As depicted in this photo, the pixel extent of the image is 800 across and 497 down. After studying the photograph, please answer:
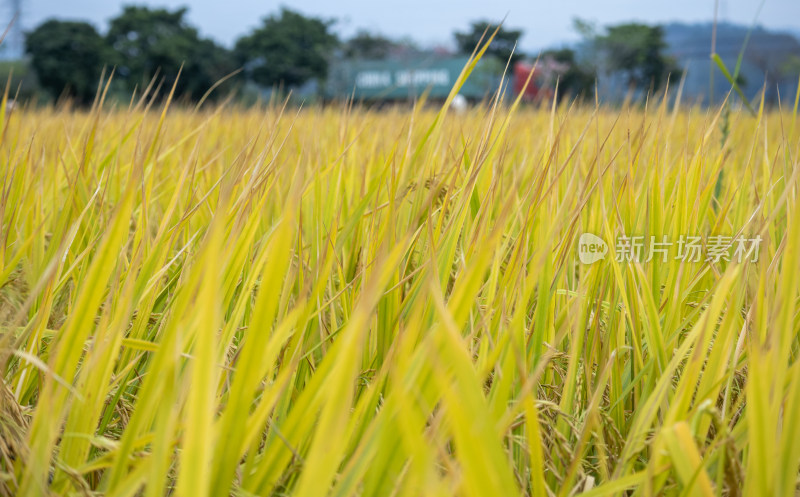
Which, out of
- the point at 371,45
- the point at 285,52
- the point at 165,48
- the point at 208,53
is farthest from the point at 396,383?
the point at 371,45

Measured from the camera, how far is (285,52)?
88.0 feet

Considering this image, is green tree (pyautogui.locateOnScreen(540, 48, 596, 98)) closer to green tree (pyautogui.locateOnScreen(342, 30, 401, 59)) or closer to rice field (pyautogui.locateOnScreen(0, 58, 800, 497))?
green tree (pyautogui.locateOnScreen(342, 30, 401, 59))

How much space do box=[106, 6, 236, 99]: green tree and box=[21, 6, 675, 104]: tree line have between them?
39mm

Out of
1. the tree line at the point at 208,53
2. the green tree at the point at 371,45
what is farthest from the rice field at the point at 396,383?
the green tree at the point at 371,45

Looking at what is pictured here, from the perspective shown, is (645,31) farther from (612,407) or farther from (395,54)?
(612,407)

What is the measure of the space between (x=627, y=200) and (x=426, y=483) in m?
0.73

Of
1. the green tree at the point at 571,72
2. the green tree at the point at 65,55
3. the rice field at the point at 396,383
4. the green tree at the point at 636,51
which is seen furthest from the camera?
the green tree at the point at 636,51

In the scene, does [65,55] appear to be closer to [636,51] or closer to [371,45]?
[371,45]

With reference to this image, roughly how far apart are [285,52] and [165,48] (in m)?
5.64

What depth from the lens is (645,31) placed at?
26.9 metres

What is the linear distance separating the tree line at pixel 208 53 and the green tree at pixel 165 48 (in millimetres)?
39

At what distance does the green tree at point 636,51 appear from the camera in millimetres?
23681

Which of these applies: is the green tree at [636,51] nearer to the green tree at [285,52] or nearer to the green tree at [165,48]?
the green tree at [285,52]

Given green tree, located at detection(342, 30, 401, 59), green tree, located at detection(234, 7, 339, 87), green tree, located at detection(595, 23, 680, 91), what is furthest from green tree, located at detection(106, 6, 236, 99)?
green tree, located at detection(595, 23, 680, 91)
